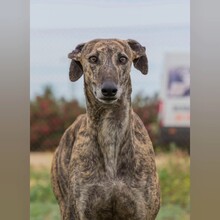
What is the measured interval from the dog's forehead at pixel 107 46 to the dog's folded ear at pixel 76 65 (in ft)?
0.18

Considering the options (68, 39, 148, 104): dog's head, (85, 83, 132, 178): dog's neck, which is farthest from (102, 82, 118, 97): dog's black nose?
(85, 83, 132, 178): dog's neck

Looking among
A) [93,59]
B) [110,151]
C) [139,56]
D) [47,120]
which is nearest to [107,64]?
[93,59]

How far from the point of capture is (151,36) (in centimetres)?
297

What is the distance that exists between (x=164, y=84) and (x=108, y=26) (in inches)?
17.0

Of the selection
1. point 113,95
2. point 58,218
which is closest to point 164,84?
point 113,95

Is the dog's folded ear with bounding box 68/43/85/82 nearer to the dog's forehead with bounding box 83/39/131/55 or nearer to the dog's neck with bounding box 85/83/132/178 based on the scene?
the dog's forehead with bounding box 83/39/131/55

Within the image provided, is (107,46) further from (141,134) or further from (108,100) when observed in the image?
(141,134)

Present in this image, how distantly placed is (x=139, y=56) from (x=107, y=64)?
241 mm

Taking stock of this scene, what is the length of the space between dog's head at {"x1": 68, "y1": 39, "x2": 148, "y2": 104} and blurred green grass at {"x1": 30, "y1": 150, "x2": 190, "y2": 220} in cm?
59

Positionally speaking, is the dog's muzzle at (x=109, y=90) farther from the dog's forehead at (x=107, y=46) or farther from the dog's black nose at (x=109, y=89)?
the dog's forehead at (x=107, y=46)

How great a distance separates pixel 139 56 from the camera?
103 inches

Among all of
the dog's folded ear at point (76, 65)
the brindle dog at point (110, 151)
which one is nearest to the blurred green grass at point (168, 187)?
the brindle dog at point (110, 151)

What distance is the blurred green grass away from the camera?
114 inches
